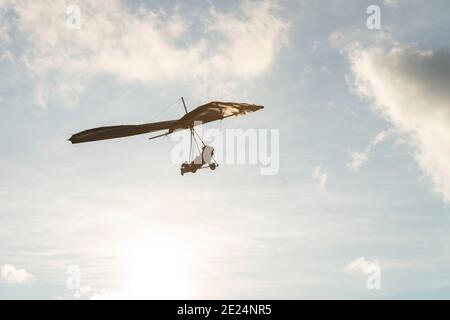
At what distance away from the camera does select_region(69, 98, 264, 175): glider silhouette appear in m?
47.8

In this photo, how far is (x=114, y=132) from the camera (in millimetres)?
52938

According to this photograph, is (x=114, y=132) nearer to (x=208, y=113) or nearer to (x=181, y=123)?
(x=181, y=123)

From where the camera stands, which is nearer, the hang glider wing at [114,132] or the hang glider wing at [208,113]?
the hang glider wing at [208,113]

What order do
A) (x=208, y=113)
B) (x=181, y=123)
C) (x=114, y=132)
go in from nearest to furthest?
1. (x=208, y=113)
2. (x=181, y=123)
3. (x=114, y=132)

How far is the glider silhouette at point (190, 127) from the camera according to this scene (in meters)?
47.8

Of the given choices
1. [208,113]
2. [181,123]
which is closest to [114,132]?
[181,123]

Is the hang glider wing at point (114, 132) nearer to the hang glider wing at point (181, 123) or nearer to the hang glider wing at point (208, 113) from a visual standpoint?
the hang glider wing at point (181, 123)

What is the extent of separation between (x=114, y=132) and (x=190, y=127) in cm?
770

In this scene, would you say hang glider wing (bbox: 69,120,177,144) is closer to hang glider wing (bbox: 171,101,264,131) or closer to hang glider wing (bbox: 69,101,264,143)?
hang glider wing (bbox: 69,101,264,143)

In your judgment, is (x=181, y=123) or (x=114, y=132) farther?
(x=114, y=132)
